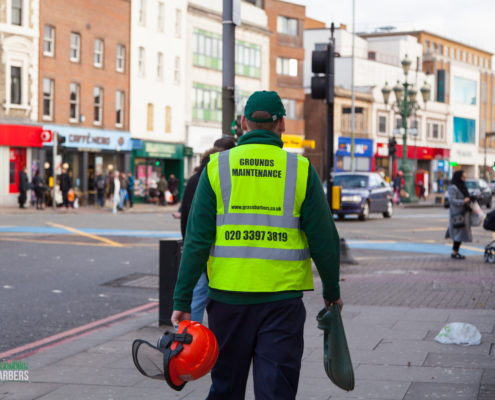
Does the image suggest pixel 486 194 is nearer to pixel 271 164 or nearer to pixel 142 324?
pixel 142 324

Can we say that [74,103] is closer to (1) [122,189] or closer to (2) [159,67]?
(1) [122,189]

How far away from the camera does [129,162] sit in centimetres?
4719

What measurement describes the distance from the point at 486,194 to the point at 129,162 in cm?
1963

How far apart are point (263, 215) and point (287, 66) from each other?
58.9m

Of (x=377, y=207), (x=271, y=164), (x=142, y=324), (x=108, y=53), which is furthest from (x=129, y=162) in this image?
(x=271, y=164)

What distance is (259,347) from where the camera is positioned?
4.04 metres

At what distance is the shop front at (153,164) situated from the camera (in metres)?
47.7

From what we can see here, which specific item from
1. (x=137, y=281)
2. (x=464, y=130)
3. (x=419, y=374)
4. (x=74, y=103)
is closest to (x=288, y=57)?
(x=74, y=103)

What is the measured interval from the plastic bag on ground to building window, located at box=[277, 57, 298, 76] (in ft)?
180

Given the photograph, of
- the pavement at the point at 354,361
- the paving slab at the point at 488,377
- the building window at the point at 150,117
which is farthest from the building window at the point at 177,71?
the paving slab at the point at 488,377

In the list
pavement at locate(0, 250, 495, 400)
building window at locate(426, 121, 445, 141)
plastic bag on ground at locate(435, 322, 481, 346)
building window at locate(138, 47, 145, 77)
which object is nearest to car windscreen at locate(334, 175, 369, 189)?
building window at locate(138, 47, 145, 77)

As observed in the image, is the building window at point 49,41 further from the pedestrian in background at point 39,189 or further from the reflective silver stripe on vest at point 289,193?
the reflective silver stripe on vest at point 289,193

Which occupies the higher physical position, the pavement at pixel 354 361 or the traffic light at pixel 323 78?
the traffic light at pixel 323 78

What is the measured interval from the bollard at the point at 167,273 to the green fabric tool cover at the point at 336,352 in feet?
14.4
